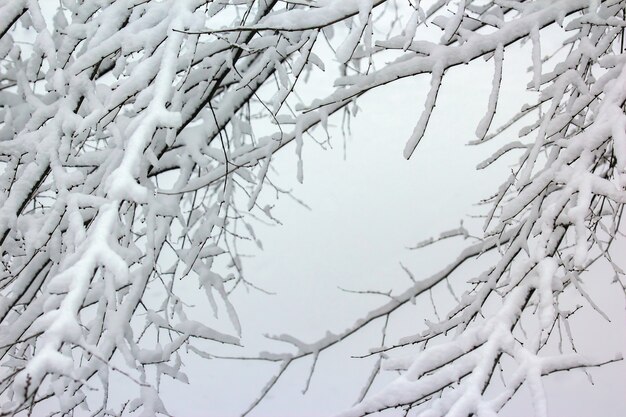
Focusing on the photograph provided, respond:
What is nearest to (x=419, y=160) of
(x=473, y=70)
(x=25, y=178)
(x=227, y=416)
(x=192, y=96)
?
(x=473, y=70)

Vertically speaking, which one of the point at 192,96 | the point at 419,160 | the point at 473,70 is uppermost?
the point at 473,70

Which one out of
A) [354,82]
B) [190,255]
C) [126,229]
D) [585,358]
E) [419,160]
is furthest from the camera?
[419,160]

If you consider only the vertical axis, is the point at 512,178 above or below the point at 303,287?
below

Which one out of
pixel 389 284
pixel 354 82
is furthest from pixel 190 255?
pixel 389 284

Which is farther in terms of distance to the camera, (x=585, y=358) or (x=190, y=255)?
(x=190, y=255)

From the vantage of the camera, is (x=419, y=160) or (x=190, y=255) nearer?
(x=190, y=255)

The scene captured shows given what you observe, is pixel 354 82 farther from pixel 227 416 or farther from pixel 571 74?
pixel 227 416

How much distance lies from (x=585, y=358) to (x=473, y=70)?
8466 millimetres

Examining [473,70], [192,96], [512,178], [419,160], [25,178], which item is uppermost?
[473,70]

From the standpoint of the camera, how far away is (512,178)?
2.26 meters

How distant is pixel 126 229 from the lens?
248 centimetres

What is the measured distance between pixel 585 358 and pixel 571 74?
3.22ft

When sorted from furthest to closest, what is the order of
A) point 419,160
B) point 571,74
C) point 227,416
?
point 419,160 < point 227,416 < point 571,74

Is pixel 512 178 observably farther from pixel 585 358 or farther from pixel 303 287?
pixel 303 287
